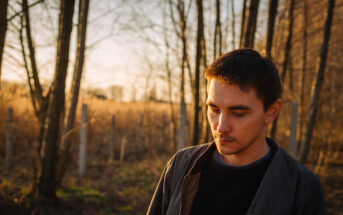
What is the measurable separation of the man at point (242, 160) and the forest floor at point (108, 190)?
2.73 metres

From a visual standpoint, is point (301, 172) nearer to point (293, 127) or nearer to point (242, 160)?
point (242, 160)

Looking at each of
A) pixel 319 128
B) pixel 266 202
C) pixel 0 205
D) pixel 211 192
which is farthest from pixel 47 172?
pixel 319 128

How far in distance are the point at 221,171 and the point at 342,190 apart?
589 cm

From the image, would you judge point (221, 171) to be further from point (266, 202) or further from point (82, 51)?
point (82, 51)

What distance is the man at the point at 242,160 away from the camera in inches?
45.7

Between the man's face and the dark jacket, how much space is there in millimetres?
166

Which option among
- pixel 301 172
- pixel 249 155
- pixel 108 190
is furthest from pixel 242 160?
pixel 108 190

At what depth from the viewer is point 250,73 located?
1273 millimetres

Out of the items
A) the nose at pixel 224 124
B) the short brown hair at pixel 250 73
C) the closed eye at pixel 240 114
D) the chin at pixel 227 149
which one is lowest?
the chin at pixel 227 149

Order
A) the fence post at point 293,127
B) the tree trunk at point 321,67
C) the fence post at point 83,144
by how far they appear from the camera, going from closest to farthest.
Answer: the fence post at point 293,127 → the tree trunk at point 321,67 → the fence post at point 83,144

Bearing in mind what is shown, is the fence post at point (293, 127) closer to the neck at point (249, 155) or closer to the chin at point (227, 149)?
the neck at point (249, 155)

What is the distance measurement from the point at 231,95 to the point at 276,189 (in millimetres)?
475

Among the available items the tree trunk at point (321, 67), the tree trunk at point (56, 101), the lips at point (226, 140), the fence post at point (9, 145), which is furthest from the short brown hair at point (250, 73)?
the fence post at point (9, 145)

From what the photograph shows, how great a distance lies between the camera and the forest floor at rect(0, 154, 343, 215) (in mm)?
3695
